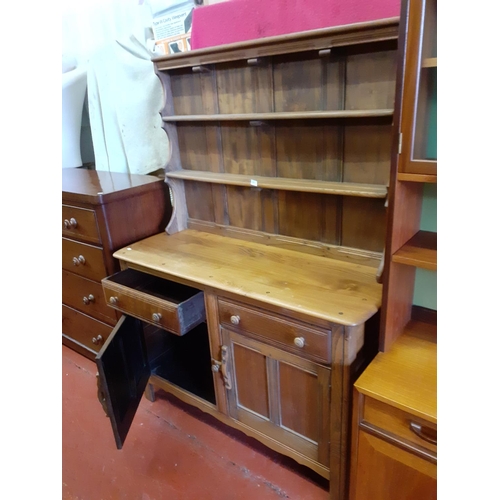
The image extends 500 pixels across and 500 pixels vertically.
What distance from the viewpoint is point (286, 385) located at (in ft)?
4.50

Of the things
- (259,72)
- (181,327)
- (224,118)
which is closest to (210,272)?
(181,327)

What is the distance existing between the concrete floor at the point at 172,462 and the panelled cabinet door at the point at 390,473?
35 centimetres

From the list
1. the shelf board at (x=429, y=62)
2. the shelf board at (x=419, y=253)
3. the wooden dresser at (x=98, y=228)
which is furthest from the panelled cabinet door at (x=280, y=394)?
the shelf board at (x=429, y=62)

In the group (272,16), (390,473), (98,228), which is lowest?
(390,473)

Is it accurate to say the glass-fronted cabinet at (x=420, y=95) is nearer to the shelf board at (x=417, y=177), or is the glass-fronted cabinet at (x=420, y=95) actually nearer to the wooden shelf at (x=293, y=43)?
the shelf board at (x=417, y=177)

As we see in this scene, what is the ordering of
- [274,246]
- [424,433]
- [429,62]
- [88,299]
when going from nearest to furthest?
[429,62] → [424,433] → [274,246] → [88,299]

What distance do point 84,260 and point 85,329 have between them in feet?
1.68

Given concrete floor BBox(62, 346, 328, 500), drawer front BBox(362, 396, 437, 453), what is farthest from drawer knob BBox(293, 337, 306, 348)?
concrete floor BBox(62, 346, 328, 500)

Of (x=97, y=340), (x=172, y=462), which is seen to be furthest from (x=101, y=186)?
(x=172, y=462)

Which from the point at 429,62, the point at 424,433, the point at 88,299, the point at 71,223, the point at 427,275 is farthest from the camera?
the point at 88,299

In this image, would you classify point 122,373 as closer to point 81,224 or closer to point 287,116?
point 81,224

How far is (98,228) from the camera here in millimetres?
1822

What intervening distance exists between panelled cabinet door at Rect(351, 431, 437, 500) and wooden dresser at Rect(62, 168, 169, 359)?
1350 mm
